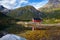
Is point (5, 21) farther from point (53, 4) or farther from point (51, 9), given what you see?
point (53, 4)

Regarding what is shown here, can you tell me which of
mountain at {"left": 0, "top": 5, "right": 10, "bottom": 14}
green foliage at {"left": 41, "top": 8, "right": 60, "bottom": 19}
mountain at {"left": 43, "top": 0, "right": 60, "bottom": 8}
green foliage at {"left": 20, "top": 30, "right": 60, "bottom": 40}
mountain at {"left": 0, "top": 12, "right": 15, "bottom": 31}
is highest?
mountain at {"left": 43, "top": 0, "right": 60, "bottom": 8}

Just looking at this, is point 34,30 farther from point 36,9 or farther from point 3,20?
point 3,20

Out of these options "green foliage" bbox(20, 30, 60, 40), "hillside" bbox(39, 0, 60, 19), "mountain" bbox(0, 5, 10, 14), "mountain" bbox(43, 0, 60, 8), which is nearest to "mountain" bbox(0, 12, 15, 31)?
"mountain" bbox(0, 5, 10, 14)

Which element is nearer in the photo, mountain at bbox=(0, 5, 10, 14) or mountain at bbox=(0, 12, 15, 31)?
mountain at bbox=(0, 12, 15, 31)

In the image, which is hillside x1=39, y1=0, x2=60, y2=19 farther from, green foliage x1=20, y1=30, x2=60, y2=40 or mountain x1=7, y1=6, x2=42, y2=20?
green foliage x1=20, y1=30, x2=60, y2=40

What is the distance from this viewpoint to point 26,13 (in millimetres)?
6055

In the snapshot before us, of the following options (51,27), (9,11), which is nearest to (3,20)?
(9,11)

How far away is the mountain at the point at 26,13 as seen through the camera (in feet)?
19.8

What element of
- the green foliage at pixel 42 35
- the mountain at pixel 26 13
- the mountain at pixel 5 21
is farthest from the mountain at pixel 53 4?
the mountain at pixel 5 21

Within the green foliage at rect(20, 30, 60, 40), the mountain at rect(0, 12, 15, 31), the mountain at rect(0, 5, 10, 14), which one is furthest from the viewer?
the mountain at rect(0, 5, 10, 14)

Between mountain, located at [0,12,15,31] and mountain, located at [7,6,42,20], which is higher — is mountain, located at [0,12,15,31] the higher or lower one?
the lower one

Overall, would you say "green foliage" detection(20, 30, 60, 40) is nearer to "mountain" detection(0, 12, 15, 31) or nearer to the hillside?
the hillside

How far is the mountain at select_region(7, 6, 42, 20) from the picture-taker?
19.8 feet

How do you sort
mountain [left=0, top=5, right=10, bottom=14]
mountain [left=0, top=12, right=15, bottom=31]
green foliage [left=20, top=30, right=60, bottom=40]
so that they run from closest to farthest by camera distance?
green foliage [left=20, top=30, right=60, bottom=40] → mountain [left=0, top=12, right=15, bottom=31] → mountain [left=0, top=5, right=10, bottom=14]
